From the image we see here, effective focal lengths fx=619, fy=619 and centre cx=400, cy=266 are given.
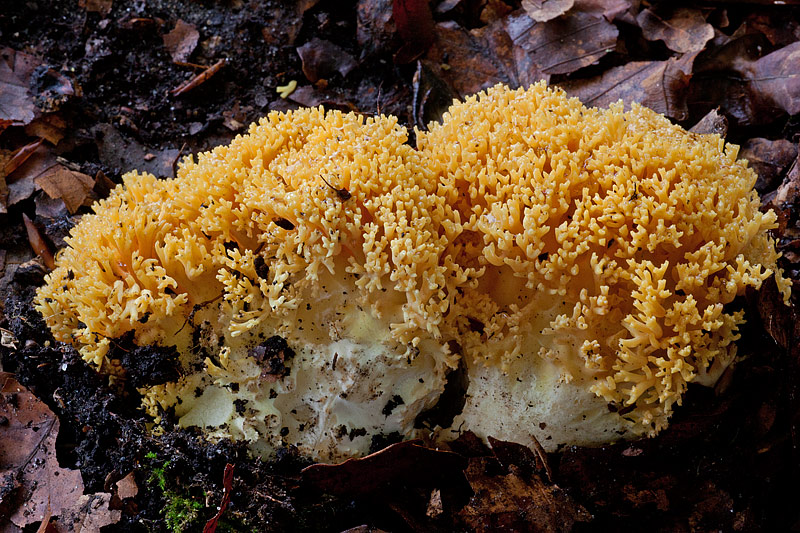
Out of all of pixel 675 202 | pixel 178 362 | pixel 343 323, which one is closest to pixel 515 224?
pixel 675 202

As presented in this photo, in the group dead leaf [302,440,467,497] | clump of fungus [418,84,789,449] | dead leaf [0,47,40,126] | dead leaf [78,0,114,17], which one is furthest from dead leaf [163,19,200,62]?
dead leaf [302,440,467,497]

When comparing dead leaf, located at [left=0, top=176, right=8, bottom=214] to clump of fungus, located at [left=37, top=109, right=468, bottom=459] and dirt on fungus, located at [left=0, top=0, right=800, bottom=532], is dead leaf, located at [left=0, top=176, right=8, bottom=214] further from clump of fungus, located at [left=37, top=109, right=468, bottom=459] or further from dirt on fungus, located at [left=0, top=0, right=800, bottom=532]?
clump of fungus, located at [left=37, top=109, right=468, bottom=459]

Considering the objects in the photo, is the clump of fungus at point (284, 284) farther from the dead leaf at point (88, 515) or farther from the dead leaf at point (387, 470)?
the dead leaf at point (88, 515)

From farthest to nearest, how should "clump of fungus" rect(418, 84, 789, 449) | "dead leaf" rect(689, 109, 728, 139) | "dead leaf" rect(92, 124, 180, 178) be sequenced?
1. "dead leaf" rect(92, 124, 180, 178)
2. "dead leaf" rect(689, 109, 728, 139)
3. "clump of fungus" rect(418, 84, 789, 449)

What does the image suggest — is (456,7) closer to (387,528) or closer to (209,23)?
(209,23)

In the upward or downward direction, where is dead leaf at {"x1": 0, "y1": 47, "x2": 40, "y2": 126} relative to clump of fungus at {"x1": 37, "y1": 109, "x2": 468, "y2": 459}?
upward

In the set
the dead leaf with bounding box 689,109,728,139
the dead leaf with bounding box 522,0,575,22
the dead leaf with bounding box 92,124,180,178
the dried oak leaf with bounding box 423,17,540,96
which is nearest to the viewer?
the dead leaf with bounding box 689,109,728,139
